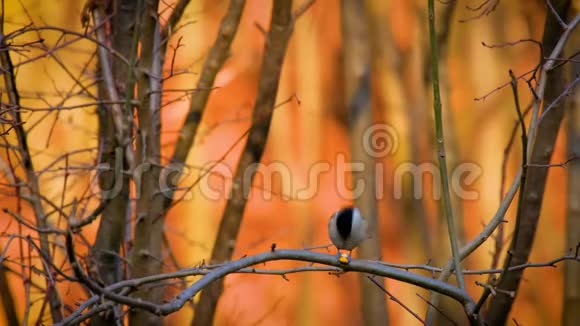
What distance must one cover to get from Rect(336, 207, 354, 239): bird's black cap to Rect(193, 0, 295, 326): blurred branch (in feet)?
3.81

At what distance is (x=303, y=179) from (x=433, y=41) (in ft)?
6.45

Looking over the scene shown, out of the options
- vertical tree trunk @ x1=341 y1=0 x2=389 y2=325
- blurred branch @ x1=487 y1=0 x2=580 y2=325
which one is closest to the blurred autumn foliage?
vertical tree trunk @ x1=341 y1=0 x2=389 y2=325

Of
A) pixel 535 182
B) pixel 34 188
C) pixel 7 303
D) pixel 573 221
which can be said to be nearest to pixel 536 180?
pixel 535 182

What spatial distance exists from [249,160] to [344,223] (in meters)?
1.24

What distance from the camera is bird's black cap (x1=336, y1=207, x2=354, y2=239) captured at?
7.18 ft

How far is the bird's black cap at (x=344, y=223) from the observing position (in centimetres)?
219

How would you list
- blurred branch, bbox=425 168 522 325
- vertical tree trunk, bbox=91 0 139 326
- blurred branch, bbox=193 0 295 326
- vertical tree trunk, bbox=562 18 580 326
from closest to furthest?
blurred branch, bbox=425 168 522 325 → vertical tree trunk, bbox=91 0 139 326 → blurred branch, bbox=193 0 295 326 → vertical tree trunk, bbox=562 18 580 326

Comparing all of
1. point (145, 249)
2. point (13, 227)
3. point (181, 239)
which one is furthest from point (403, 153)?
point (13, 227)

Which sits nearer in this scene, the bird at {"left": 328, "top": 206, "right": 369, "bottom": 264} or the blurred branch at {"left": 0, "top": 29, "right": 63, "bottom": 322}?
the bird at {"left": 328, "top": 206, "right": 369, "bottom": 264}

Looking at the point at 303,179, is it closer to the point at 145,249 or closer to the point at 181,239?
the point at 181,239

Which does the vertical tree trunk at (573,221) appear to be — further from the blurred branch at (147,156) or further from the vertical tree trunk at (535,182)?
the blurred branch at (147,156)

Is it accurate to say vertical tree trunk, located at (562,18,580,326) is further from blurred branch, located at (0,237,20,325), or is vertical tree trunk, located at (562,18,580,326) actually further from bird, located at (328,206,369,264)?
blurred branch, located at (0,237,20,325)

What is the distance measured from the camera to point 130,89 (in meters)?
2.59

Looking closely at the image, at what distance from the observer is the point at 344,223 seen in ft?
7.20
